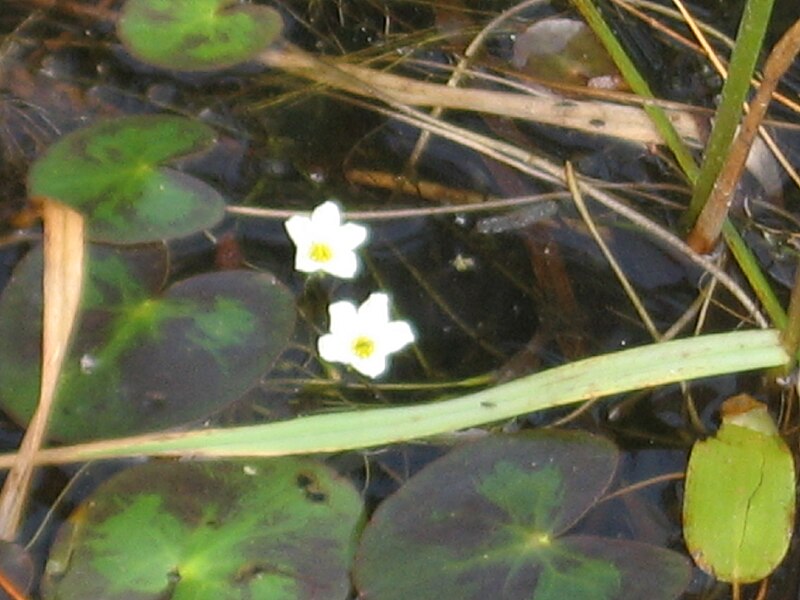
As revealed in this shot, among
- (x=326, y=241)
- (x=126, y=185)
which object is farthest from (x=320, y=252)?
(x=126, y=185)

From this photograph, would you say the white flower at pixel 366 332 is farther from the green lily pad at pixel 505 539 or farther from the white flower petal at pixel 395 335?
the green lily pad at pixel 505 539

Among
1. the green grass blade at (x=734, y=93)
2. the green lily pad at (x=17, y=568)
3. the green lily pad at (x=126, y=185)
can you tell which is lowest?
the green lily pad at (x=17, y=568)

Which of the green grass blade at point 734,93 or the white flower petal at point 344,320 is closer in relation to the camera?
the green grass blade at point 734,93

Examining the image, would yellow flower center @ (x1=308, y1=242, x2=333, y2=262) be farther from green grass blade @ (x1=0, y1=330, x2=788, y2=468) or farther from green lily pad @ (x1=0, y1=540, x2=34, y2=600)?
green lily pad @ (x1=0, y1=540, x2=34, y2=600)

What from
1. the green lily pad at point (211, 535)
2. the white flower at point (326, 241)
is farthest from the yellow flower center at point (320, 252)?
the green lily pad at point (211, 535)

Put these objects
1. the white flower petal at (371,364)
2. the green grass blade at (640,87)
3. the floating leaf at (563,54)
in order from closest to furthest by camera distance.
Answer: the white flower petal at (371,364) → the green grass blade at (640,87) → the floating leaf at (563,54)

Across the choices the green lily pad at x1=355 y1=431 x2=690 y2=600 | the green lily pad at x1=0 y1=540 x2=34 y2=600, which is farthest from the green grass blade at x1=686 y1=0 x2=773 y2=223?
the green lily pad at x1=0 y1=540 x2=34 y2=600

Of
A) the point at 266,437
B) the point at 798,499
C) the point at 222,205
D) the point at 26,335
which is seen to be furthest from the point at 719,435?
the point at 26,335
